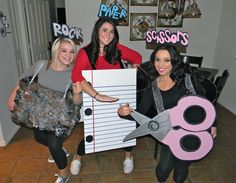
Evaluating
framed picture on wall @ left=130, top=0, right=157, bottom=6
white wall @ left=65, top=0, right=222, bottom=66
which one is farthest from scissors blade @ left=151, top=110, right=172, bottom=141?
framed picture on wall @ left=130, top=0, right=157, bottom=6

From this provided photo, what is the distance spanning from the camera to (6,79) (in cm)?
272

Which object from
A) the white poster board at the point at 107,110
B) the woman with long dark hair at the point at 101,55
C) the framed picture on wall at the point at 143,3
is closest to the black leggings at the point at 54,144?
the white poster board at the point at 107,110

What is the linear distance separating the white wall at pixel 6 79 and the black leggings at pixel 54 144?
986 millimetres

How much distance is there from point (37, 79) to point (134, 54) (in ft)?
2.82

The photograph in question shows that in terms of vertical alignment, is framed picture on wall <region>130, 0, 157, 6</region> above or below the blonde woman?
above

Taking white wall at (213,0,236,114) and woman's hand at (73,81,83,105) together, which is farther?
white wall at (213,0,236,114)

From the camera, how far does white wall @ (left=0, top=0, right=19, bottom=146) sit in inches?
103

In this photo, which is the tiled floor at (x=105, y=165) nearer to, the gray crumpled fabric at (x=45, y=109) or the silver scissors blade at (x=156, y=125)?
the gray crumpled fabric at (x=45, y=109)

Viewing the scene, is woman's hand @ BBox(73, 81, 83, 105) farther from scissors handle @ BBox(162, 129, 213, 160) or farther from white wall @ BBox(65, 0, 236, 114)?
white wall @ BBox(65, 0, 236, 114)

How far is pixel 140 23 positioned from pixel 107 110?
2.55 metres

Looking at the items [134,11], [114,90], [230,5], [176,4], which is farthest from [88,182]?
[230,5]

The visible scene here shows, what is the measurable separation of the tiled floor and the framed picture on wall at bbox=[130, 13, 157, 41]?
208 centimetres

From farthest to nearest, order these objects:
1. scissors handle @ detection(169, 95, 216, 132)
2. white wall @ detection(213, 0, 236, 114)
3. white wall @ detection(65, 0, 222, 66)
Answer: white wall @ detection(65, 0, 222, 66), white wall @ detection(213, 0, 236, 114), scissors handle @ detection(169, 95, 216, 132)

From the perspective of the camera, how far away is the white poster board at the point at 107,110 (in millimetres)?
1850
